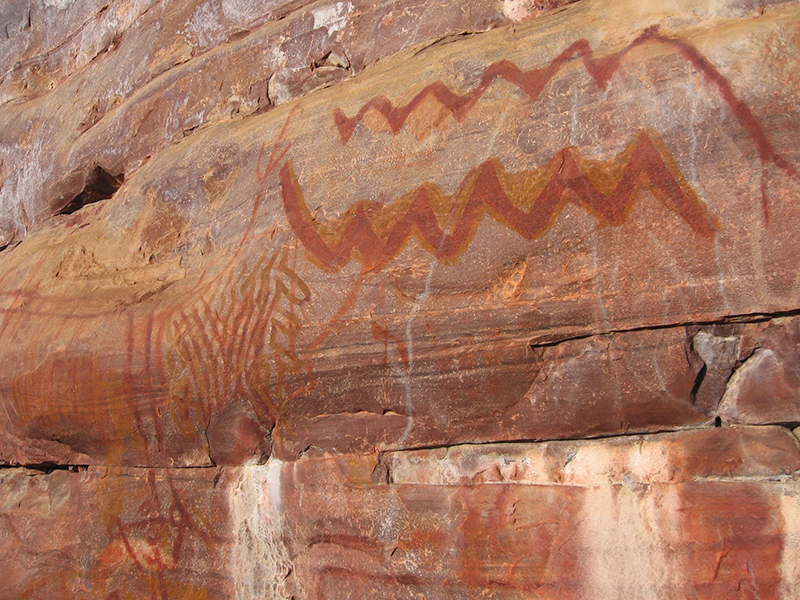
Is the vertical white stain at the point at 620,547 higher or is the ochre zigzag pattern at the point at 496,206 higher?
the ochre zigzag pattern at the point at 496,206

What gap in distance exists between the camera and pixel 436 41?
285 centimetres

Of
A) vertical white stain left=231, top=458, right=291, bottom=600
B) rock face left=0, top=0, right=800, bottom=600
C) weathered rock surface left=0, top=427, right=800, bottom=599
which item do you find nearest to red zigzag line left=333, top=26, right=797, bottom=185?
rock face left=0, top=0, right=800, bottom=600

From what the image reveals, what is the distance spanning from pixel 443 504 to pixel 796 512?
114 cm

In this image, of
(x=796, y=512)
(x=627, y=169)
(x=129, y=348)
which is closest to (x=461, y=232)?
(x=627, y=169)

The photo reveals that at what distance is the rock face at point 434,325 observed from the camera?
6.73ft

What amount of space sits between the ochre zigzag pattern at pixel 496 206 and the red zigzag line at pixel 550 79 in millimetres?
249

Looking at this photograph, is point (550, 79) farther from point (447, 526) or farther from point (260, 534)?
point (260, 534)

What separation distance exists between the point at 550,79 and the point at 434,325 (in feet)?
3.28

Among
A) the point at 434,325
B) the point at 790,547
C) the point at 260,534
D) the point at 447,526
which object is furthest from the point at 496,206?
the point at 260,534

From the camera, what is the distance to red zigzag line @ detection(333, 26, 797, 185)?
2.03 m

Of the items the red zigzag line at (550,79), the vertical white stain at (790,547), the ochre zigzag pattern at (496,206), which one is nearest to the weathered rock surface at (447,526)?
the vertical white stain at (790,547)

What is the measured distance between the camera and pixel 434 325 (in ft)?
7.91

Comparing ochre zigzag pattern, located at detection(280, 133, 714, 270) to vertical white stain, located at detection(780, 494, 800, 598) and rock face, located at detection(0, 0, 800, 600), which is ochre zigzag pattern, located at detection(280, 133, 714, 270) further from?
vertical white stain, located at detection(780, 494, 800, 598)

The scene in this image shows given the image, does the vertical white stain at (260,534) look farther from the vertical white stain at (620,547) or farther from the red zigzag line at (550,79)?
the red zigzag line at (550,79)
